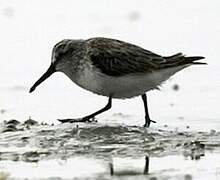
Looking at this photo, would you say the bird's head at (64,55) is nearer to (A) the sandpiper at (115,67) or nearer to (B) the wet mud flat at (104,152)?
(A) the sandpiper at (115,67)

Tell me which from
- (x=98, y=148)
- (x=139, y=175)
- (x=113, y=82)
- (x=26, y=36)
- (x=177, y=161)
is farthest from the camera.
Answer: (x=26, y=36)

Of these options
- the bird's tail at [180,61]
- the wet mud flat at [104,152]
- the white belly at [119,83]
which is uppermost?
the bird's tail at [180,61]

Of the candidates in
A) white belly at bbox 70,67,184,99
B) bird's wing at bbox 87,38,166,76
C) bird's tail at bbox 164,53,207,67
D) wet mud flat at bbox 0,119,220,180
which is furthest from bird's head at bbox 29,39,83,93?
bird's tail at bbox 164,53,207,67

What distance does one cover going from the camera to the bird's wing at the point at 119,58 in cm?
1192

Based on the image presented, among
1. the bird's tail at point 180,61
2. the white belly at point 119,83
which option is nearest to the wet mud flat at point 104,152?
the white belly at point 119,83

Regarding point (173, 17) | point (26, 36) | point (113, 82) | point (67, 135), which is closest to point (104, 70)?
point (113, 82)

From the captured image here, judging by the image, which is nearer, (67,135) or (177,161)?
Answer: (177,161)

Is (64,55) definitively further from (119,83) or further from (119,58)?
(119,83)

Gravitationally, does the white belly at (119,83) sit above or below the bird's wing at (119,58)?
below

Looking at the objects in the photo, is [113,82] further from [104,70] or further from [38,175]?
[38,175]

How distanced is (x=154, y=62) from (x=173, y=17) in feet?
25.9

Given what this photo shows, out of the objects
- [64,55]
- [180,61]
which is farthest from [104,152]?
[64,55]

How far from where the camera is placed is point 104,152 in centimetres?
1060

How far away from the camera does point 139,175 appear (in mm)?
9430
